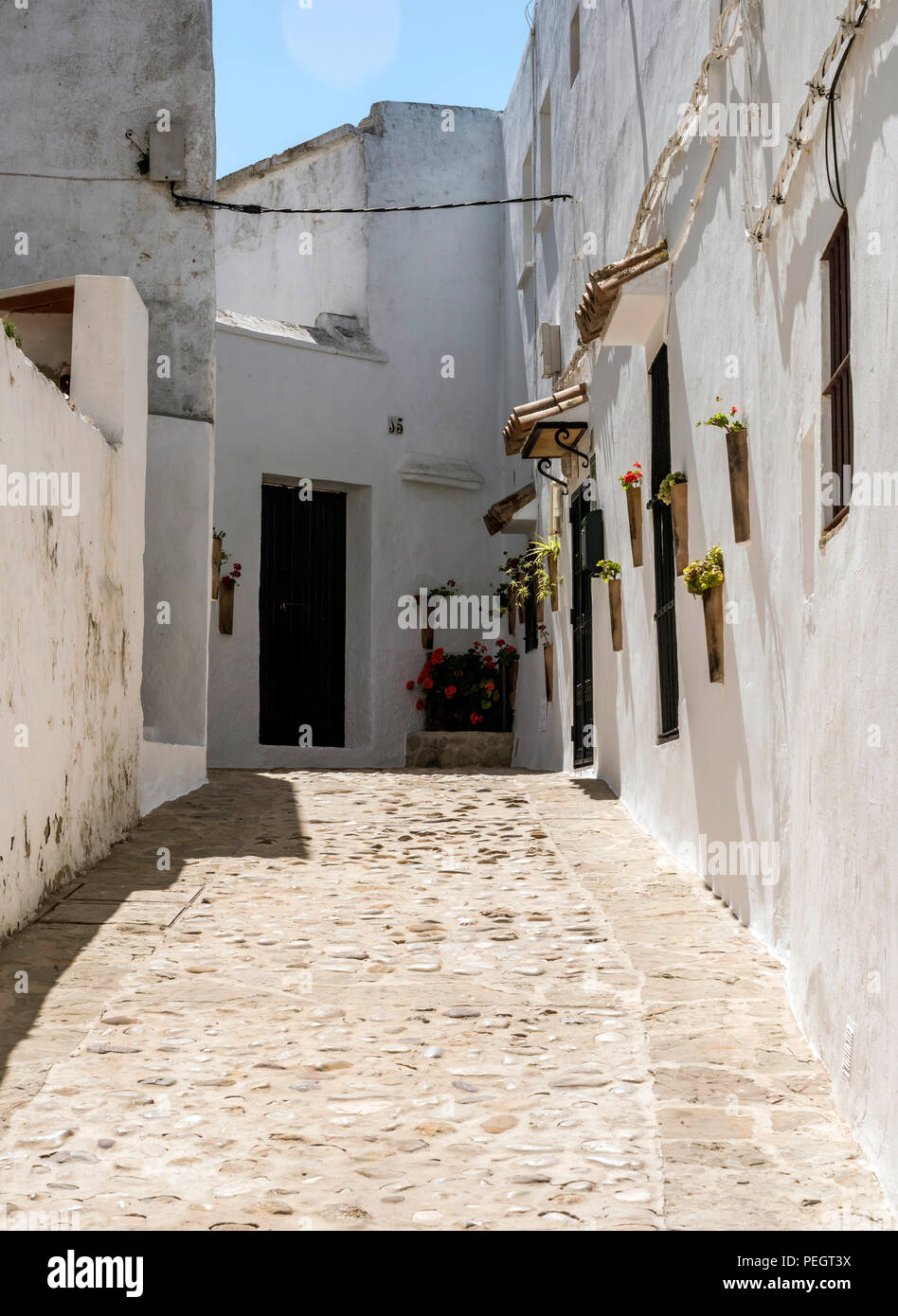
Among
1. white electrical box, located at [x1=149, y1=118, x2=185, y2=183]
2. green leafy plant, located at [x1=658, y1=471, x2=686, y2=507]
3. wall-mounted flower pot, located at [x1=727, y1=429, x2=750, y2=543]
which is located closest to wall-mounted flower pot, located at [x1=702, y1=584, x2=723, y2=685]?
wall-mounted flower pot, located at [x1=727, y1=429, x2=750, y2=543]

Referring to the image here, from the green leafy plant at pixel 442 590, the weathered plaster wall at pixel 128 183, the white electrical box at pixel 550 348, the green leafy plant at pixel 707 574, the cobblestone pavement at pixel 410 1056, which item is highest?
the weathered plaster wall at pixel 128 183

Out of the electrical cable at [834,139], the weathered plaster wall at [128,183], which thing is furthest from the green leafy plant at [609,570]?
the electrical cable at [834,139]

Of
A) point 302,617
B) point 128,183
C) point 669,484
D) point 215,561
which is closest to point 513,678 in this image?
point 302,617

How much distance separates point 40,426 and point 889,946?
14.2ft

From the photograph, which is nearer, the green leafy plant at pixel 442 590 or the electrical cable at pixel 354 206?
the electrical cable at pixel 354 206

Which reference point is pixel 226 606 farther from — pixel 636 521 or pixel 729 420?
pixel 729 420

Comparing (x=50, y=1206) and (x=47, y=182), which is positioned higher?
(x=47, y=182)

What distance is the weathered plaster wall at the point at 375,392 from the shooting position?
1339 cm

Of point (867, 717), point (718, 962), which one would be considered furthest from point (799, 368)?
point (718, 962)

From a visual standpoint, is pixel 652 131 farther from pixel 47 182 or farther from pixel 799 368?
pixel 47 182

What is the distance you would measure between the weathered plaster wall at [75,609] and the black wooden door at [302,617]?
530 centimetres

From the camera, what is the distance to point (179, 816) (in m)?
8.56

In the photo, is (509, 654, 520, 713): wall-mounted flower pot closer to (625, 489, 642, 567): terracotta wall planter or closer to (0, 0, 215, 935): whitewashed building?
(0, 0, 215, 935): whitewashed building

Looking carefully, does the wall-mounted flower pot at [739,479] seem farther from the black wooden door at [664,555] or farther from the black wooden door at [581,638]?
the black wooden door at [581,638]
